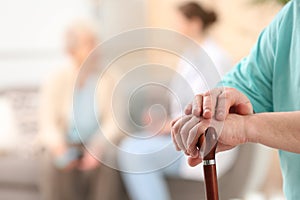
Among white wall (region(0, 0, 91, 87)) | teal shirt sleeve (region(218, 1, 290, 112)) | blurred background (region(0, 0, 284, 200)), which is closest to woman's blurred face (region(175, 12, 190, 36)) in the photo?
blurred background (region(0, 0, 284, 200))

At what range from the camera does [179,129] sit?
2.99ft

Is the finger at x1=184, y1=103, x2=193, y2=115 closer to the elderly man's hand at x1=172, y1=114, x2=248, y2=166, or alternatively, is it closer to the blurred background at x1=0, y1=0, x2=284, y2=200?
the elderly man's hand at x1=172, y1=114, x2=248, y2=166

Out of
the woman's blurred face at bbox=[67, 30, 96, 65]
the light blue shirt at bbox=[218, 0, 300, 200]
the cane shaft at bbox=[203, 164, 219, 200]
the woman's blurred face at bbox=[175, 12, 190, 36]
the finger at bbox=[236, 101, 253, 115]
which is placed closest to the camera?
the cane shaft at bbox=[203, 164, 219, 200]

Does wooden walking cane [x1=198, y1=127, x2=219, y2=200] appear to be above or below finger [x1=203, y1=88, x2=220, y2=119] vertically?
below

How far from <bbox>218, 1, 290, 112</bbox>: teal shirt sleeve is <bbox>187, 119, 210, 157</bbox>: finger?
0.89 ft

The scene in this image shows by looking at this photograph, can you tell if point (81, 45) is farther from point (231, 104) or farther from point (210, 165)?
point (210, 165)

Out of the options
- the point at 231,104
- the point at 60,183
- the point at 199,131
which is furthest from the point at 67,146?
the point at 199,131

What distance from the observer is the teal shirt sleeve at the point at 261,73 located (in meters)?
1.13

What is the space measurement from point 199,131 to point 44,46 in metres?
3.98

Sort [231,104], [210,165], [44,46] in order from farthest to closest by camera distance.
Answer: [44,46] → [231,104] → [210,165]

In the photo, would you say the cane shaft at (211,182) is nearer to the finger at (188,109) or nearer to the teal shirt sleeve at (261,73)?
Answer: the finger at (188,109)

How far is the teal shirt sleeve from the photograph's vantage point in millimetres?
1130

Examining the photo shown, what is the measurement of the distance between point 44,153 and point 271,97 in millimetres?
2596

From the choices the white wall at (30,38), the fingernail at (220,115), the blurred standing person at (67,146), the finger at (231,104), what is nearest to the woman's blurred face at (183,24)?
the blurred standing person at (67,146)
